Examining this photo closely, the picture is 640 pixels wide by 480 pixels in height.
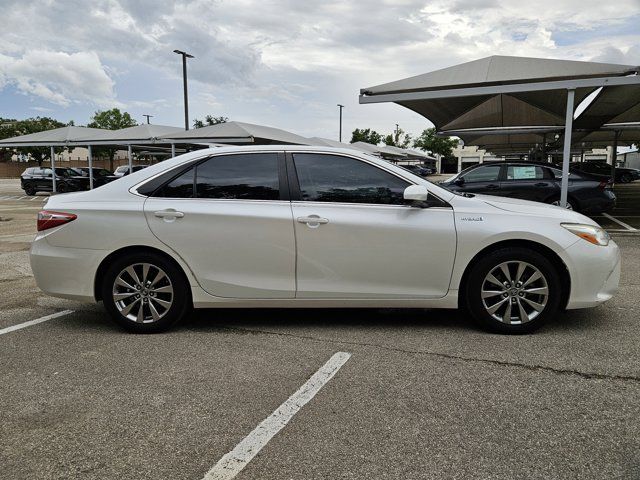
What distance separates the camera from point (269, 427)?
9.12 feet

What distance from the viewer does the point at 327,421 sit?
283 centimetres

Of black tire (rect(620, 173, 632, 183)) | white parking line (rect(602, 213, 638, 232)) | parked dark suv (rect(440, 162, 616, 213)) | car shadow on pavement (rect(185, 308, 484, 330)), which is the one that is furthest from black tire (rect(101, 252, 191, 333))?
black tire (rect(620, 173, 632, 183))

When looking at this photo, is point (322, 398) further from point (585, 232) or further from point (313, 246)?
point (585, 232)

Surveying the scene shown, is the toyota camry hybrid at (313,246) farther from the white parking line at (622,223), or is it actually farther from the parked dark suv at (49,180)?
the parked dark suv at (49,180)

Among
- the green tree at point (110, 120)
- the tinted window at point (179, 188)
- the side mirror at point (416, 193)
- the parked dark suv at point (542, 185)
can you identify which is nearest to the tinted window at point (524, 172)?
the parked dark suv at point (542, 185)

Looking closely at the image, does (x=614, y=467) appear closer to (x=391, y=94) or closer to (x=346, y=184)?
(x=346, y=184)

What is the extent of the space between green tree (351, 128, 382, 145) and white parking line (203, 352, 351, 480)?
2765 inches

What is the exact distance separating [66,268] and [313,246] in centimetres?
211

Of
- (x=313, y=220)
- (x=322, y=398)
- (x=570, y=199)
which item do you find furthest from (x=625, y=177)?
(x=322, y=398)

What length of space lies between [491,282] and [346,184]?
1.43 metres

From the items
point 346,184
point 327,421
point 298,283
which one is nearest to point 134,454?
point 327,421

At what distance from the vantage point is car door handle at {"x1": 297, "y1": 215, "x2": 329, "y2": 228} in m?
4.17

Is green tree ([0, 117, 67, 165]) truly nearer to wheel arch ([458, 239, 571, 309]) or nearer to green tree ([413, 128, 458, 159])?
green tree ([413, 128, 458, 159])

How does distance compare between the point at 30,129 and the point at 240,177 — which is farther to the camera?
the point at 30,129
